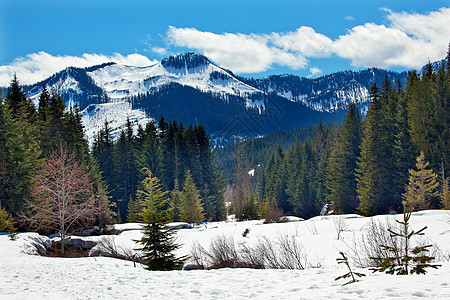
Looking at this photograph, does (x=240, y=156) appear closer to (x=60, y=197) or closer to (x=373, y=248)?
(x=60, y=197)

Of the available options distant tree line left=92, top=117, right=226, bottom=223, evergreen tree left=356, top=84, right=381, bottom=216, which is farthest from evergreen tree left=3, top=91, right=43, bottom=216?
evergreen tree left=356, top=84, right=381, bottom=216

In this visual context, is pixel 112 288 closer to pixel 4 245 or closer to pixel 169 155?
pixel 4 245

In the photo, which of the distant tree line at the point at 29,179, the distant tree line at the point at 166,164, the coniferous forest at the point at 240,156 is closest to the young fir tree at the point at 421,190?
the coniferous forest at the point at 240,156

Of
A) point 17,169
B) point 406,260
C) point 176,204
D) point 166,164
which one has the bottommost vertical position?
point 176,204

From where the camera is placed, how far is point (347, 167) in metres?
42.9

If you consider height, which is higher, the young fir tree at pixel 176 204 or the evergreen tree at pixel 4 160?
the evergreen tree at pixel 4 160

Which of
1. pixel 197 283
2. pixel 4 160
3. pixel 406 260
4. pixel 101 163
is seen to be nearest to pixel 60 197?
pixel 4 160

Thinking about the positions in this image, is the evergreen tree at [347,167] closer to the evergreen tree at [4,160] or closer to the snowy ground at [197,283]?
the snowy ground at [197,283]

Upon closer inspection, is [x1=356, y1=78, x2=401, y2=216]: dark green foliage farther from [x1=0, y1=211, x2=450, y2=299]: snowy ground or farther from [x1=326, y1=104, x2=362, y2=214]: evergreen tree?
[x1=0, y1=211, x2=450, y2=299]: snowy ground

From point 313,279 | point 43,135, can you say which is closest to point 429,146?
point 313,279

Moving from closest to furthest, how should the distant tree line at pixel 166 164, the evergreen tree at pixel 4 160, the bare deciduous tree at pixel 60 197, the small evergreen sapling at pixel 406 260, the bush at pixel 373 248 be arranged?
1. the small evergreen sapling at pixel 406 260
2. the bush at pixel 373 248
3. the bare deciduous tree at pixel 60 197
4. the evergreen tree at pixel 4 160
5. the distant tree line at pixel 166 164

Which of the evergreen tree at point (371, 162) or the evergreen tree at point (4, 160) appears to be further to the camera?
the evergreen tree at point (371, 162)

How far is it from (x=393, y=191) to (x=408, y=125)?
8.28 meters

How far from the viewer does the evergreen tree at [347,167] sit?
4203 cm
